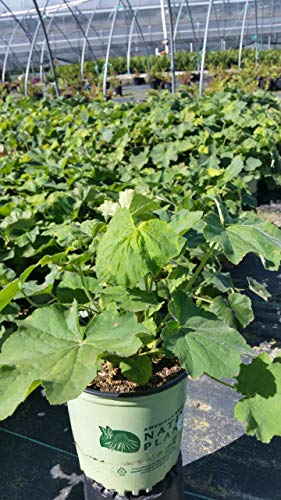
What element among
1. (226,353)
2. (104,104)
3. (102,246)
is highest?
(102,246)

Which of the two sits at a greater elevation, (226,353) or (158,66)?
(226,353)

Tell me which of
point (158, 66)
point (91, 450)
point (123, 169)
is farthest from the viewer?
point (158, 66)

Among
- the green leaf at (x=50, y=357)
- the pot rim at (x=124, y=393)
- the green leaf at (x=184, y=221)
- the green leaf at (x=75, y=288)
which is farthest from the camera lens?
the green leaf at (x=75, y=288)

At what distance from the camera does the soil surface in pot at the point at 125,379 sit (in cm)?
142

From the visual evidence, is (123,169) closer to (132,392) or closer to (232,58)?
(132,392)

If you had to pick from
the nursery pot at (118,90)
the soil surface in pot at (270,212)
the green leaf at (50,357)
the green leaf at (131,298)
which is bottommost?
the nursery pot at (118,90)

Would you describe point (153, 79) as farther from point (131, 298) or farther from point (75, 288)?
point (131, 298)

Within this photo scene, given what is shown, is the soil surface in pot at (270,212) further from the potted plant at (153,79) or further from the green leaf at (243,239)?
the potted plant at (153,79)

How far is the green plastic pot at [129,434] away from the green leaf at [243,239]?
389 mm

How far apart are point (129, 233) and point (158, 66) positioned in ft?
62.2

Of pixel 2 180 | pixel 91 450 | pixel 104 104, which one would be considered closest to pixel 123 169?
pixel 2 180

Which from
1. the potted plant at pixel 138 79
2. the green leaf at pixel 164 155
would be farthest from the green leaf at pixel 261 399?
the potted plant at pixel 138 79

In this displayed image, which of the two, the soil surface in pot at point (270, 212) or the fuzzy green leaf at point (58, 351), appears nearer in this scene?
the fuzzy green leaf at point (58, 351)

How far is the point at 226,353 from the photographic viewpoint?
47.1 inches
